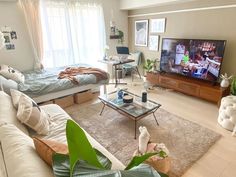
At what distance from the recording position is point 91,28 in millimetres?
4703

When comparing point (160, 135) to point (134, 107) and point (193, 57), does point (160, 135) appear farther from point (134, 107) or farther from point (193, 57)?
point (193, 57)

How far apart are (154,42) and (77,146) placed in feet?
14.1

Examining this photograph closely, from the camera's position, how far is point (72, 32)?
175 inches

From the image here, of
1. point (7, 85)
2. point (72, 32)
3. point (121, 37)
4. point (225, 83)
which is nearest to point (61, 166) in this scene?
point (7, 85)

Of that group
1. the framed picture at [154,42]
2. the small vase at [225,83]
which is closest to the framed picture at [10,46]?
the framed picture at [154,42]

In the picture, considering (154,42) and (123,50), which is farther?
(123,50)

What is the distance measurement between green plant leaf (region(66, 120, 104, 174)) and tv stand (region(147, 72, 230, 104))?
3055mm

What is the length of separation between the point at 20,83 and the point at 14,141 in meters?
2.18

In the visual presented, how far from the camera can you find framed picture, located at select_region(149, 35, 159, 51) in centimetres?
455

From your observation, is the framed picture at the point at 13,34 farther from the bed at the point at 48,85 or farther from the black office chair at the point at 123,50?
the black office chair at the point at 123,50

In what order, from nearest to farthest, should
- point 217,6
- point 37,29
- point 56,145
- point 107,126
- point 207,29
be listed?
point 56,145
point 107,126
point 217,6
point 207,29
point 37,29

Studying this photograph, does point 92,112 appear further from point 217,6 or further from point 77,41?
point 217,6

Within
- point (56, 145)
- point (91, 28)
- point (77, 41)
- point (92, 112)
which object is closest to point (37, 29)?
point (77, 41)

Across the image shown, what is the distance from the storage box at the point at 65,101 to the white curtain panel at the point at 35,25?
120 cm
